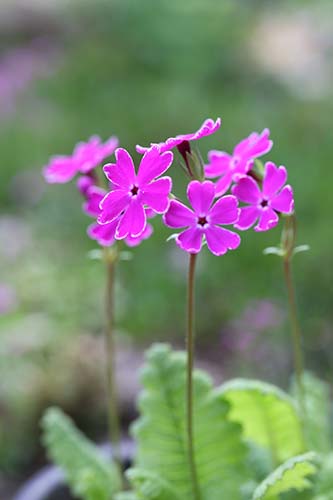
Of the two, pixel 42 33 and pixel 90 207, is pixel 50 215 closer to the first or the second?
pixel 90 207

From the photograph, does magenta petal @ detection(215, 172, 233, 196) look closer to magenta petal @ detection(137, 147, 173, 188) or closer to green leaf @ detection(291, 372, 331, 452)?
magenta petal @ detection(137, 147, 173, 188)

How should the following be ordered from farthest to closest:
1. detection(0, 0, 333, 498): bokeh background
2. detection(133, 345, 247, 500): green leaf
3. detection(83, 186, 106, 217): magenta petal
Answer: detection(0, 0, 333, 498): bokeh background → detection(133, 345, 247, 500): green leaf → detection(83, 186, 106, 217): magenta petal

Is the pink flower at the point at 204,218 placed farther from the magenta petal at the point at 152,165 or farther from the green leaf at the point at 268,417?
the green leaf at the point at 268,417

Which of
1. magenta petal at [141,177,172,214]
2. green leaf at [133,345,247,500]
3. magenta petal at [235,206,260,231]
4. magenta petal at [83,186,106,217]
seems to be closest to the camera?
magenta petal at [141,177,172,214]

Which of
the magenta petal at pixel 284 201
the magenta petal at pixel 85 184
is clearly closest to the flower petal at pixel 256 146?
the magenta petal at pixel 284 201

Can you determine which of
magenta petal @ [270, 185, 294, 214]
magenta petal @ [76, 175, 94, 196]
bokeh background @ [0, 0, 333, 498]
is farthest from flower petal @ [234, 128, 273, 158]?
bokeh background @ [0, 0, 333, 498]

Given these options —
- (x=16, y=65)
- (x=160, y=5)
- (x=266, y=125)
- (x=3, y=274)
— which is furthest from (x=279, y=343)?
(x=160, y=5)
